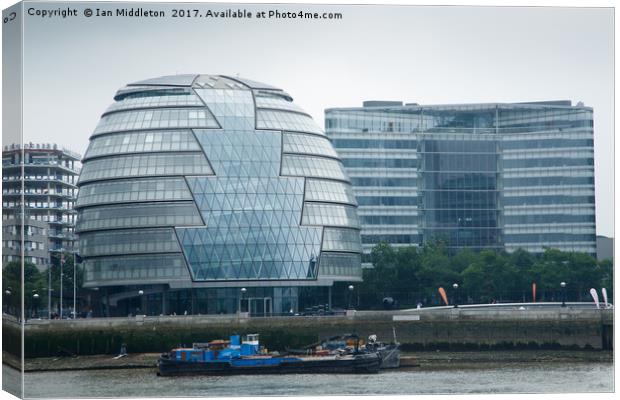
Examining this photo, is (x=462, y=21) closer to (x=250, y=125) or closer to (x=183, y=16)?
(x=183, y=16)

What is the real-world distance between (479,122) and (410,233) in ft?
29.5

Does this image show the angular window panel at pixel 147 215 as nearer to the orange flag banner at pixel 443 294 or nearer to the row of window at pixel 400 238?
the orange flag banner at pixel 443 294

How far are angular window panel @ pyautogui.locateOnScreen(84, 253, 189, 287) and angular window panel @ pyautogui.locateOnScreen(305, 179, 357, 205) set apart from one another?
8455 millimetres

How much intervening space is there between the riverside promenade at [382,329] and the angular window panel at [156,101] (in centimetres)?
1437

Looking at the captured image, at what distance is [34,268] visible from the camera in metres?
68.9

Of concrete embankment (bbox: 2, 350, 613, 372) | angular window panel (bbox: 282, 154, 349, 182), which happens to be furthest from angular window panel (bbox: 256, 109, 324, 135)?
concrete embankment (bbox: 2, 350, 613, 372)

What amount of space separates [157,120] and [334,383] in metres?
30.9

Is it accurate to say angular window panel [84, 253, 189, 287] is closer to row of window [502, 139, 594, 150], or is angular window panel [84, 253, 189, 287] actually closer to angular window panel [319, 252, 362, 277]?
angular window panel [319, 252, 362, 277]

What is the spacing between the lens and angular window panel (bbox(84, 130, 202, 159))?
286 feet

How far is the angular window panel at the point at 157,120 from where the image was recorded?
87312 millimetres

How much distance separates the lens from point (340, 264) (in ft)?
305

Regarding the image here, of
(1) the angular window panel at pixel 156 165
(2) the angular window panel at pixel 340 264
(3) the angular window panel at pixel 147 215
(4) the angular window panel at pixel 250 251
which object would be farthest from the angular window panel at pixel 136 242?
(2) the angular window panel at pixel 340 264

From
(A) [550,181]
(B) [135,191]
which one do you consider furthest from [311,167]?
(A) [550,181]

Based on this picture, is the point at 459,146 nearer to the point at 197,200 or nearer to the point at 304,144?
the point at 304,144
